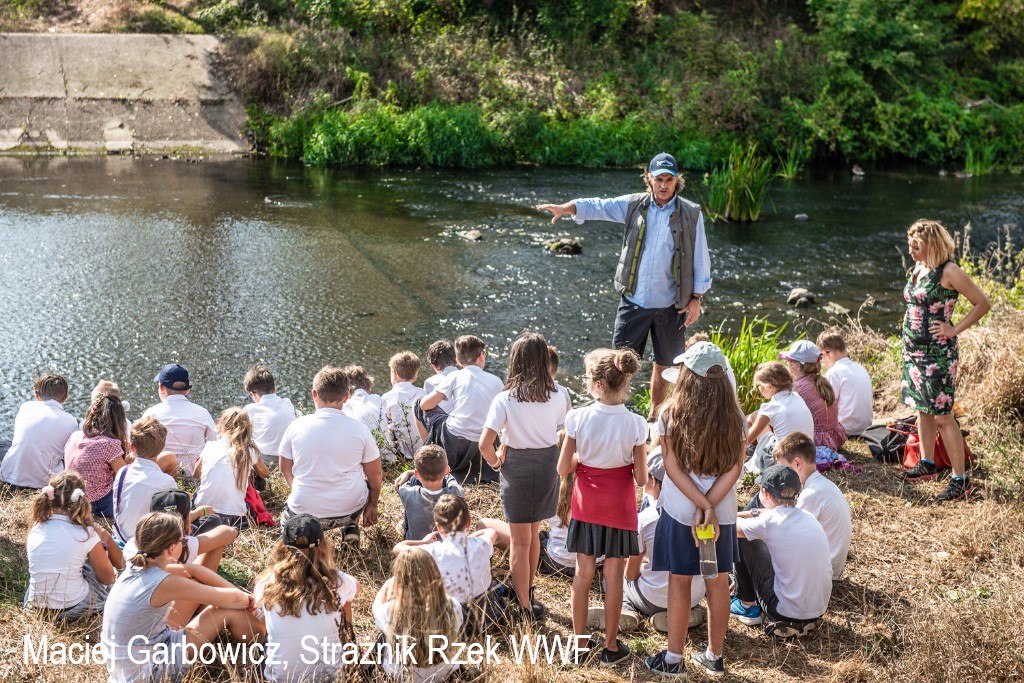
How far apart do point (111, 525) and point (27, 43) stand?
806 inches

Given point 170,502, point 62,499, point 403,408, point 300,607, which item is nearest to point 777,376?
point 403,408

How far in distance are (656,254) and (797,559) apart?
2.81 m

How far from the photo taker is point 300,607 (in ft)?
12.6

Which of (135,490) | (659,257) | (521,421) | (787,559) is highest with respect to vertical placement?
(659,257)

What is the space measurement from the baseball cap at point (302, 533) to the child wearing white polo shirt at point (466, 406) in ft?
7.49

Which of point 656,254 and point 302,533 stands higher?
point 656,254

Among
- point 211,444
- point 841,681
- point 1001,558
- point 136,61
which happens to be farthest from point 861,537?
point 136,61

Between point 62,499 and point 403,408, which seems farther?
point 403,408

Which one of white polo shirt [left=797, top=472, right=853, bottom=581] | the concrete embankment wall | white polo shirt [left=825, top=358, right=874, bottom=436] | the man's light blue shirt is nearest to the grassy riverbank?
the concrete embankment wall

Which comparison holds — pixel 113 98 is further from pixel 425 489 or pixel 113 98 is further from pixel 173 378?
pixel 425 489

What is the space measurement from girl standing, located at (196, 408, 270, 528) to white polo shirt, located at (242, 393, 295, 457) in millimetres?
1129

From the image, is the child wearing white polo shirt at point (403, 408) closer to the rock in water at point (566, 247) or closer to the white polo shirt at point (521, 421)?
Answer: the white polo shirt at point (521, 421)

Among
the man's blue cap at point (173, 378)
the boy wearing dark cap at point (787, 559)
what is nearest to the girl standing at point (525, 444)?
the boy wearing dark cap at point (787, 559)

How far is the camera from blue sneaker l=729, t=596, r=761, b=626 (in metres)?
4.66
